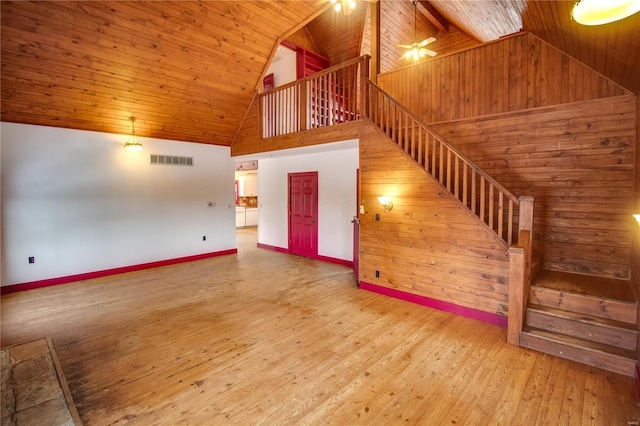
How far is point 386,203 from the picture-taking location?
15.5 ft

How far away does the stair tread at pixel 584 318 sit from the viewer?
9.80 ft

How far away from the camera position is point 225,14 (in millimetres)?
4871

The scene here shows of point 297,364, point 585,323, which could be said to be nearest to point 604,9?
point 585,323

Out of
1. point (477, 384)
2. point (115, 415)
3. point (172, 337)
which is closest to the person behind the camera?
point (115, 415)

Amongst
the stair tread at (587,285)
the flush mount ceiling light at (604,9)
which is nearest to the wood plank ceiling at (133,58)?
the flush mount ceiling light at (604,9)

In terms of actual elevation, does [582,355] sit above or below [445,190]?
below

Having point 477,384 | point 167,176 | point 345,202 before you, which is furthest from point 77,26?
point 477,384

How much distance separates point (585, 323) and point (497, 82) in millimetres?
3601

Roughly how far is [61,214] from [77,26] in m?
3.38

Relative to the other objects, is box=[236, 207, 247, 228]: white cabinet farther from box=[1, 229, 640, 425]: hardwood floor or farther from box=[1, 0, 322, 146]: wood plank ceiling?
box=[1, 229, 640, 425]: hardwood floor

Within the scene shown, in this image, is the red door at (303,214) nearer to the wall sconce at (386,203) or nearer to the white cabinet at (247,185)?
the wall sconce at (386,203)

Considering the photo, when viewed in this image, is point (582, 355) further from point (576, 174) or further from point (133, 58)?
point (133, 58)

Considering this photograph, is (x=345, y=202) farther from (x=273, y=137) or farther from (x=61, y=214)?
(x=61, y=214)

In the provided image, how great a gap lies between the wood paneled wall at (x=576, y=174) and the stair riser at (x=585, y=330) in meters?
1.32
